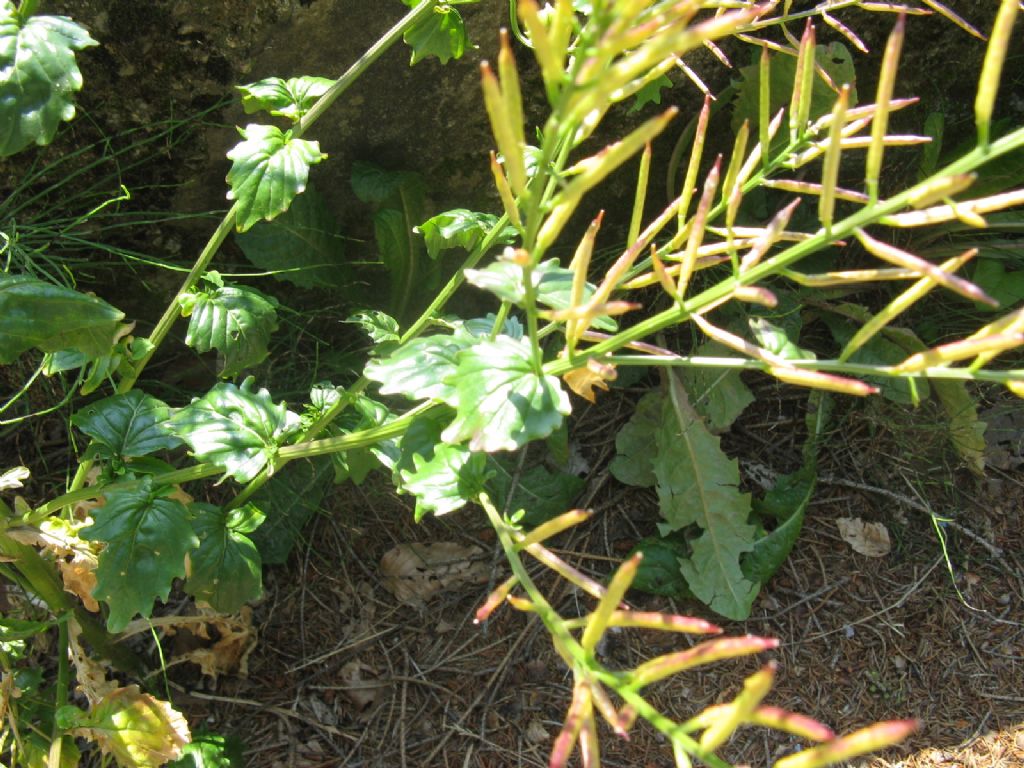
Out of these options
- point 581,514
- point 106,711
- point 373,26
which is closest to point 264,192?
point 373,26

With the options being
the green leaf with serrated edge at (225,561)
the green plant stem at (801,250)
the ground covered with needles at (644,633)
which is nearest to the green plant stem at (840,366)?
the green plant stem at (801,250)

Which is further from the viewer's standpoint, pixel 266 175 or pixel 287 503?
pixel 287 503

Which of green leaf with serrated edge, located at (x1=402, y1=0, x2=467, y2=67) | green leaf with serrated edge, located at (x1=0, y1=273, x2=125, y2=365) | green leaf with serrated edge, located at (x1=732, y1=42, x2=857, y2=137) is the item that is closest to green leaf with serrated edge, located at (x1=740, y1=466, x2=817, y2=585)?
green leaf with serrated edge, located at (x1=732, y1=42, x2=857, y2=137)

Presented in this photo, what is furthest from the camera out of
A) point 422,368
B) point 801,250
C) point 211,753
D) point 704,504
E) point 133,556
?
point 704,504

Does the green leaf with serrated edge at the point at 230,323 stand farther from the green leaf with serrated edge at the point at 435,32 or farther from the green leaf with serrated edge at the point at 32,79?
the green leaf with serrated edge at the point at 435,32

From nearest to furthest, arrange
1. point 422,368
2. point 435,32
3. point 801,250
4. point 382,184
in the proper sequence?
1. point 801,250
2. point 422,368
3. point 435,32
4. point 382,184

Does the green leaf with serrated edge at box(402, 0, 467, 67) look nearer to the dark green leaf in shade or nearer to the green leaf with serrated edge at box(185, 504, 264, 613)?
the green leaf with serrated edge at box(185, 504, 264, 613)

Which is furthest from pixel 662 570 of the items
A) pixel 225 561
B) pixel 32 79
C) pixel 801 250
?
pixel 32 79

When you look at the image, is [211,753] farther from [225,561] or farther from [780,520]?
[780,520]
